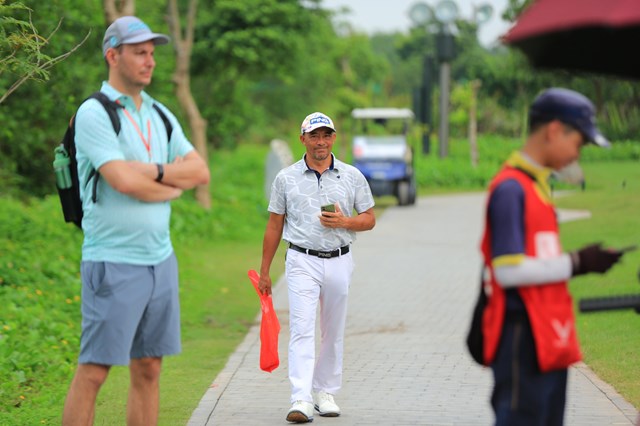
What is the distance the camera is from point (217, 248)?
19.8m

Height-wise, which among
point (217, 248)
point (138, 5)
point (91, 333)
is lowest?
point (217, 248)

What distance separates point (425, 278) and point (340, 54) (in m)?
42.8

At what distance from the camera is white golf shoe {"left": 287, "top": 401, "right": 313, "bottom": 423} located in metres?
7.47

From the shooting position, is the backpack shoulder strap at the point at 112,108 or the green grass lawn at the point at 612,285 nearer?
the backpack shoulder strap at the point at 112,108

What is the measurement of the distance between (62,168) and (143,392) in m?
1.08

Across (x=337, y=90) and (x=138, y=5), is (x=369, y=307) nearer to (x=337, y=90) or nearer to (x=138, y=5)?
(x=138, y=5)

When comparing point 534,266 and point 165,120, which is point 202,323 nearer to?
point 165,120

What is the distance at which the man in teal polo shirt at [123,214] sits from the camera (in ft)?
18.0

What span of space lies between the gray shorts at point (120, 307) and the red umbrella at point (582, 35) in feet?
6.77

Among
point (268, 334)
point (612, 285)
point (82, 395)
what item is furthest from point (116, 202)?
point (612, 285)

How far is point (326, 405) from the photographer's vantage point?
25.4 feet

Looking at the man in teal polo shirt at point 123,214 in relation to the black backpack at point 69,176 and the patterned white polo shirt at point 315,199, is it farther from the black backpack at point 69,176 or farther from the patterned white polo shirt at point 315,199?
the patterned white polo shirt at point 315,199

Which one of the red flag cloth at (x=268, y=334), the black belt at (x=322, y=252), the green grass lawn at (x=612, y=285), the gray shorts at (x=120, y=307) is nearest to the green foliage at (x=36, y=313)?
the red flag cloth at (x=268, y=334)

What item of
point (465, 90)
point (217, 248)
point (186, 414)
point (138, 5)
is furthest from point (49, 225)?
point (465, 90)
